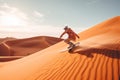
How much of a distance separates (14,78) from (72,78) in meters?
3.10

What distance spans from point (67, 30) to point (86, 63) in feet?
20.9

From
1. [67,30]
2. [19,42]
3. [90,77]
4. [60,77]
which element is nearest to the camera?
[90,77]

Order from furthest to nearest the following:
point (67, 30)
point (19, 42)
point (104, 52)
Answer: point (19, 42) → point (67, 30) → point (104, 52)

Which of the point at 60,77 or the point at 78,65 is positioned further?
the point at 78,65

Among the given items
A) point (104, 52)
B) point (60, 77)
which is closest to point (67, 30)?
point (104, 52)

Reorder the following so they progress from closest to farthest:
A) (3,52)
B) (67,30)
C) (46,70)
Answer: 1. (46,70)
2. (67,30)
3. (3,52)

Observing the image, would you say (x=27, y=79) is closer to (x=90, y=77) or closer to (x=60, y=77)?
(x=60, y=77)

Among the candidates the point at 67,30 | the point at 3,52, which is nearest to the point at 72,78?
the point at 67,30

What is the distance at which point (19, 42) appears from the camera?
35.2 metres

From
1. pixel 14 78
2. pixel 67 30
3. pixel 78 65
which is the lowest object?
pixel 14 78

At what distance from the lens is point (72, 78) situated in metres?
6.08

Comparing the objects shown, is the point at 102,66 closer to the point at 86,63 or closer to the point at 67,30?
the point at 86,63

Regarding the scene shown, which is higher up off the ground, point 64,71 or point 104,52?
point 104,52

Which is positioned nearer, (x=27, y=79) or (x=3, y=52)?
(x=27, y=79)
